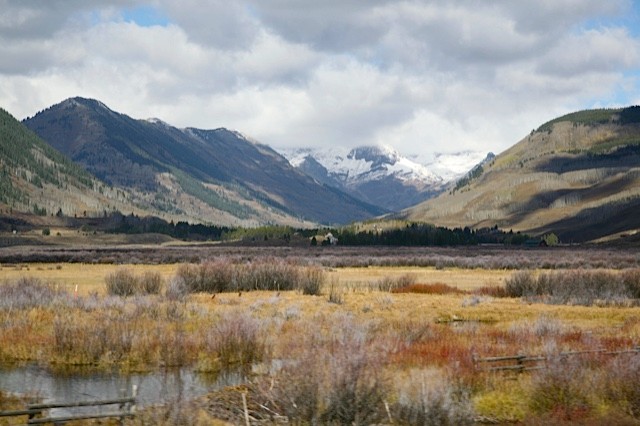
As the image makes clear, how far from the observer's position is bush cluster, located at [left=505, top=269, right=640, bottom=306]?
153 ft

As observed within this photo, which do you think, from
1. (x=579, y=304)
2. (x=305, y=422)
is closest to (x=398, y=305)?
(x=579, y=304)

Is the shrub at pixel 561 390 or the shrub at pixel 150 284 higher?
the shrub at pixel 150 284

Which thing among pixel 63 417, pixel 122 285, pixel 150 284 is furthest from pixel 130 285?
pixel 63 417

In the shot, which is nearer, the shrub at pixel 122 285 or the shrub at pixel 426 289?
the shrub at pixel 122 285

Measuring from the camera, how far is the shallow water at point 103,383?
2020 cm

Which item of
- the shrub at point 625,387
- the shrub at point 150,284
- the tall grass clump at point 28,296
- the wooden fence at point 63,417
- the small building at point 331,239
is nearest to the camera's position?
the wooden fence at point 63,417

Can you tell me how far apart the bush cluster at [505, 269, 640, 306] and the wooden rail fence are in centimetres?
2384

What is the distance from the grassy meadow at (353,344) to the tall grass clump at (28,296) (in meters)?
0.15

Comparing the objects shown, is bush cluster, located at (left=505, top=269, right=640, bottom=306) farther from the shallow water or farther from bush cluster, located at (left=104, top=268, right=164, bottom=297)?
the shallow water

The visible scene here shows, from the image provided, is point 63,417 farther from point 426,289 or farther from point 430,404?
point 426,289

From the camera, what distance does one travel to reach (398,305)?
4203 cm

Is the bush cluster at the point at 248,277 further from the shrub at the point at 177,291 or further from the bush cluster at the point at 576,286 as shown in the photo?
the bush cluster at the point at 576,286

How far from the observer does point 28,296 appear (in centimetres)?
3931

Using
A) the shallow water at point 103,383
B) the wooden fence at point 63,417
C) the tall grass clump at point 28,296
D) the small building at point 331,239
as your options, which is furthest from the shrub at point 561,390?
the small building at point 331,239
